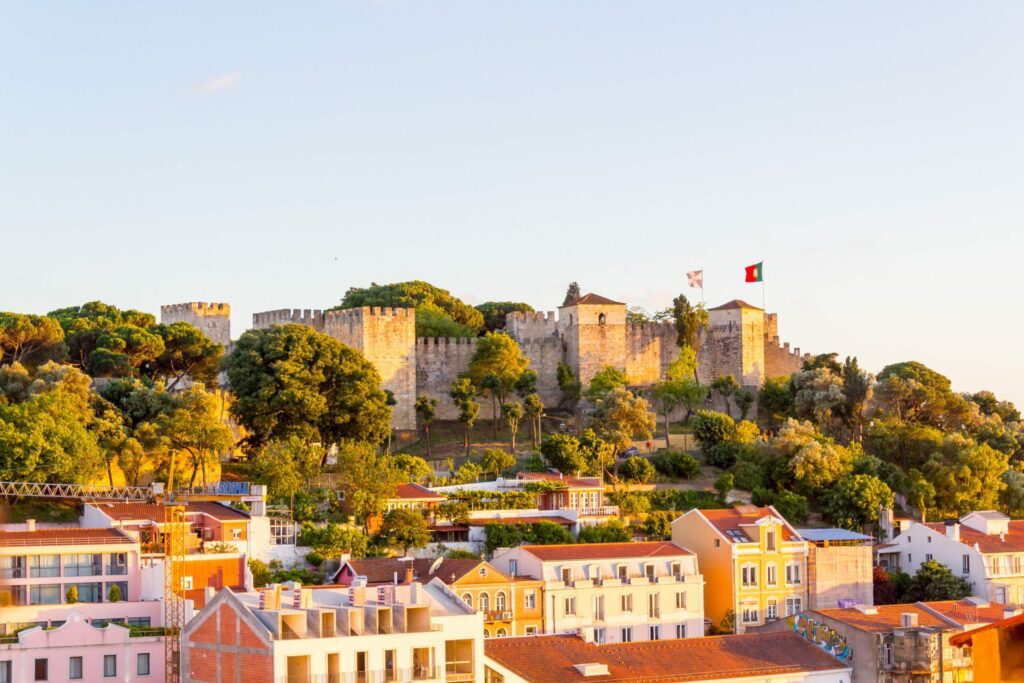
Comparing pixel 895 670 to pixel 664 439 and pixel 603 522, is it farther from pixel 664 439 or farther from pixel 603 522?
pixel 664 439

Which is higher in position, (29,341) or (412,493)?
(29,341)

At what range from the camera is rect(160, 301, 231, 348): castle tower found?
A: 41.6 m

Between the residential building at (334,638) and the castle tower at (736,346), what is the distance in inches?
963

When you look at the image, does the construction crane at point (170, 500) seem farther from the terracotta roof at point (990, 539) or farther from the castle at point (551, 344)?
the terracotta roof at point (990, 539)

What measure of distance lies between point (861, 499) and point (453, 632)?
1555cm

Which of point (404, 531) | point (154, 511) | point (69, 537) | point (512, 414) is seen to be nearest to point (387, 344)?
point (512, 414)

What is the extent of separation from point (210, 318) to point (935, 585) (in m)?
22.3

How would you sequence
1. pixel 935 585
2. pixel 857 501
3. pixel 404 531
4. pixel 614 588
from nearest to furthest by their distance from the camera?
pixel 614 588 → pixel 404 531 → pixel 935 585 → pixel 857 501

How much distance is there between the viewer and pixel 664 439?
38.0 m

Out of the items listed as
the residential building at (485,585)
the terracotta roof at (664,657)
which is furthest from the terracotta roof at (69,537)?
the terracotta roof at (664,657)

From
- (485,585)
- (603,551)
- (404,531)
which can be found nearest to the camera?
(485,585)

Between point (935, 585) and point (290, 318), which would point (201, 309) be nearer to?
point (290, 318)

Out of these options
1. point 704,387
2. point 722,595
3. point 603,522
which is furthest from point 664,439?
point 722,595

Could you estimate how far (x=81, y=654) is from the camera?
60.2ft
